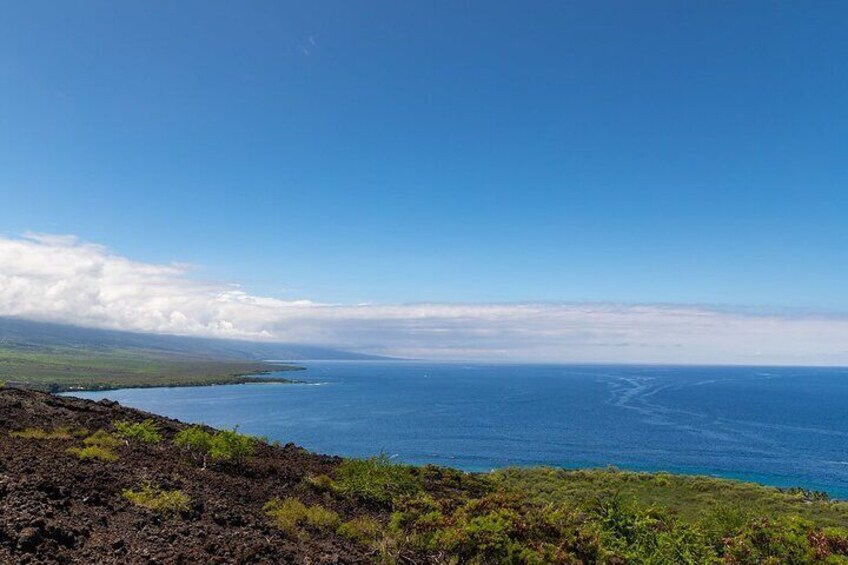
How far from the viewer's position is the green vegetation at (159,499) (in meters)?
11.1

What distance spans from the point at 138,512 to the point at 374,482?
909 cm

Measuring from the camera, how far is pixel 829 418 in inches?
5738

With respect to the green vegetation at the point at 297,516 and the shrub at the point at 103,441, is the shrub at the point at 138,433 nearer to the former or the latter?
the shrub at the point at 103,441

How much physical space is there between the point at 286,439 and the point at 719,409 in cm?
13601

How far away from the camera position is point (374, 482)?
18.4 meters

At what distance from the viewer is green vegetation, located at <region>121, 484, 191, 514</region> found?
11.1 meters

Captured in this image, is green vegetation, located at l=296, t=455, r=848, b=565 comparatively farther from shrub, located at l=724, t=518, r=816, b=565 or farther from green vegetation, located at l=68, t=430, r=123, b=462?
green vegetation, located at l=68, t=430, r=123, b=462

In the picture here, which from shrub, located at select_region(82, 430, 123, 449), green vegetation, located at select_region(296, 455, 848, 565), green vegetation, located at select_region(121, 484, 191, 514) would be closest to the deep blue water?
green vegetation, located at select_region(296, 455, 848, 565)

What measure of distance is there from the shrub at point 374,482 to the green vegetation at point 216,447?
374cm

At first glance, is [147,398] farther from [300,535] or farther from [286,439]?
[300,535]

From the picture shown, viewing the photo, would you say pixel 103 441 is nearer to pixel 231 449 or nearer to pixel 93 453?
pixel 93 453

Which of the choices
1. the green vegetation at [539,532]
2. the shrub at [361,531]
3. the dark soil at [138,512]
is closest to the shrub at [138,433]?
the dark soil at [138,512]

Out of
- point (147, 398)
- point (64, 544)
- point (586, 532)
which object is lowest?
point (147, 398)

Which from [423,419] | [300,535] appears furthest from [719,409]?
[300,535]
